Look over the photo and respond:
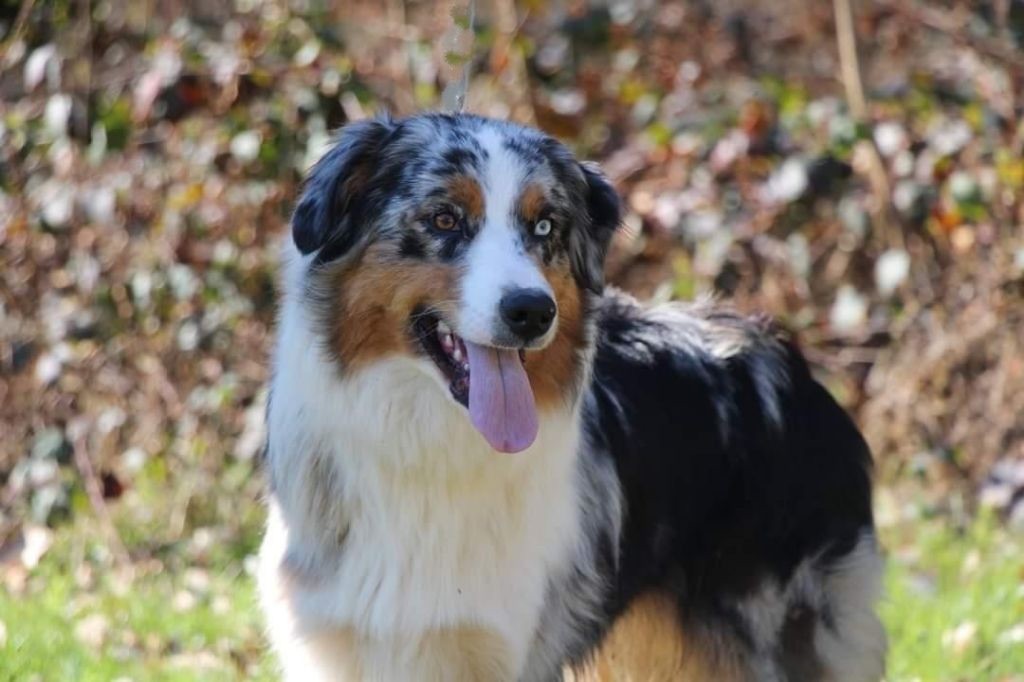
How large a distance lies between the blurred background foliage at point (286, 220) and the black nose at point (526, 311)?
3185 mm

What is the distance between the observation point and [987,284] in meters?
8.11

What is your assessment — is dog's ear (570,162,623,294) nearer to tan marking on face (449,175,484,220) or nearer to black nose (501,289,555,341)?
tan marking on face (449,175,484,220)

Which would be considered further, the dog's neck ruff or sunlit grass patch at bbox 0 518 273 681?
sunlit grass patch at bbox 0 518 273 681

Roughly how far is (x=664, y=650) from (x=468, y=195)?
1700 millimetres

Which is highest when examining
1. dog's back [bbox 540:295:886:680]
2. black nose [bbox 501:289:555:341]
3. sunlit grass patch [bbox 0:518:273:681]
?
black nose [bbox 501:289:555:341]

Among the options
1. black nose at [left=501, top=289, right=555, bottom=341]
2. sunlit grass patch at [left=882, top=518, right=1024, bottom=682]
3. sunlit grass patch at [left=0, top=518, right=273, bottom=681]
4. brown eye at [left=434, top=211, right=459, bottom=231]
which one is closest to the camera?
black nose at [left=501, top=289, right=555, bottom=341]

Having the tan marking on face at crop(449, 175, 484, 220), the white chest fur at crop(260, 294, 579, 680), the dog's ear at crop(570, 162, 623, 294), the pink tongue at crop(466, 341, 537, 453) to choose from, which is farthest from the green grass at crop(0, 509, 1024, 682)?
the tan marking on face at crop(449, 175, 484, 220)

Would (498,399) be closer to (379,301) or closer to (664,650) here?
(379,301)

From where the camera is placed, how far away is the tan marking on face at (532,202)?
4219mm

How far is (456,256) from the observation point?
163 inches

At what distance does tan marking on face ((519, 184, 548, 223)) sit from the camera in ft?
13.8

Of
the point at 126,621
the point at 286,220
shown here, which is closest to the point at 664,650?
the point at 126,621

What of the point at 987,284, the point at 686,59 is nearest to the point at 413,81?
the point at 686,59

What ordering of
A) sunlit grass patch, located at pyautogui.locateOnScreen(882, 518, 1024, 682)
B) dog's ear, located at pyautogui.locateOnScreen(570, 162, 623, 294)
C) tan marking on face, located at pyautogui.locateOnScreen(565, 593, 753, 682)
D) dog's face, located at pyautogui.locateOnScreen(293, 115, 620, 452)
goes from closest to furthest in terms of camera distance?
1. dog's face, located at pyautogui.locateOnScreen(293, 115, 620, 452)
2. dog's ear, located at pyautogui.locateOnScreen(570, 162, 623, 294)
3. tan marking on face, located at pyautogui.locateOnScreen(565, 593, 753, 682)
4. sunlit grass patch, located at pyautogui.locateOnScreen(882, 518, 1024, 682)
